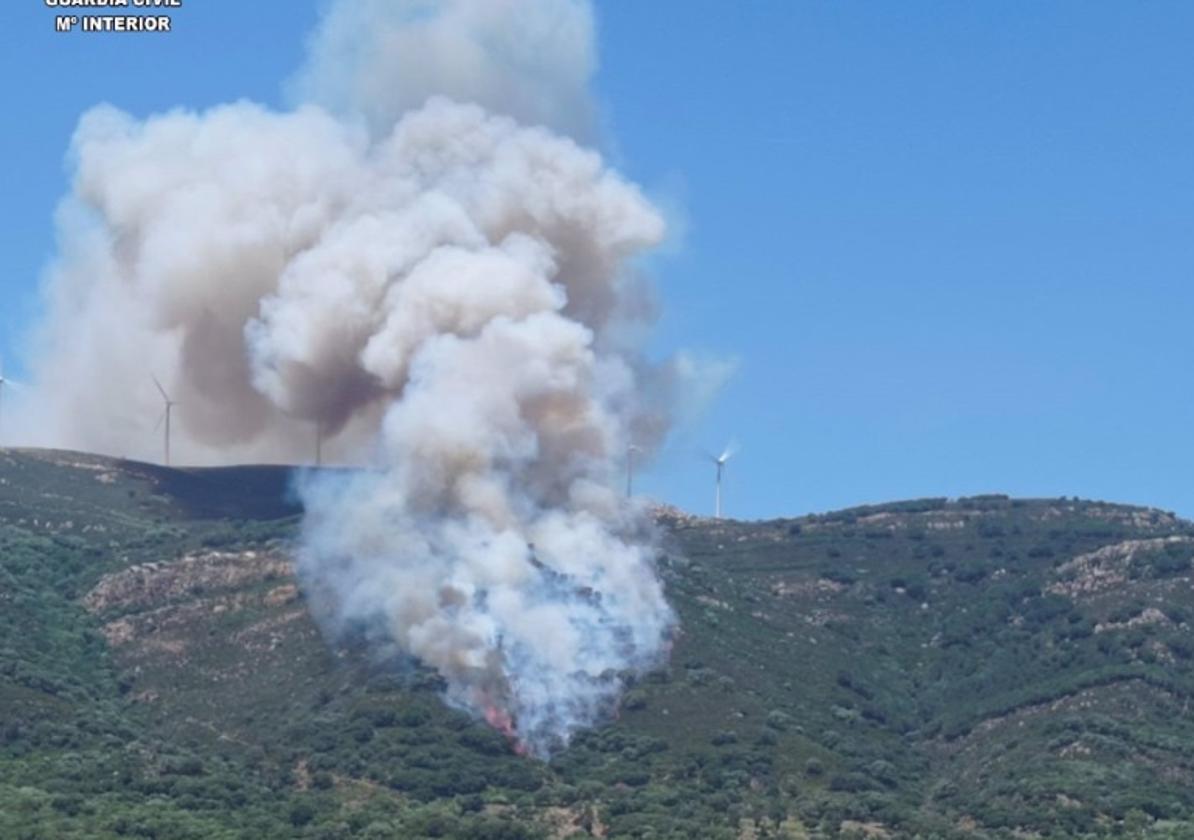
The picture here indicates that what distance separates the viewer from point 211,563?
161125 millimetres

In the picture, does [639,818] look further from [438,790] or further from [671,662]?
[671,662]

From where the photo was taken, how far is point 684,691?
143125 mm

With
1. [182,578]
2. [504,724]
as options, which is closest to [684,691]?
[504,724]

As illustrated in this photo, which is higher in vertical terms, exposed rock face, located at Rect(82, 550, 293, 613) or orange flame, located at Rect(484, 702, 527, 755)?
exposed rock face, located at Rect(82, 550, 293, 613)

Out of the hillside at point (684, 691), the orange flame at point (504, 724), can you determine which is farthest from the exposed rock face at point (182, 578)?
the orange flame at point (504, 724)

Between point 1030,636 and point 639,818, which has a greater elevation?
point 1030,636

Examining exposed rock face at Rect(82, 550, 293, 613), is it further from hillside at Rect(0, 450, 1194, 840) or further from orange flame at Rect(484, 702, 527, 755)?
orange flame at Rect(484, 702, 527, 755)

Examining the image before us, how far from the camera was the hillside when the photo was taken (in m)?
125

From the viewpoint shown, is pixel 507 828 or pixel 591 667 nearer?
pixel 507 828

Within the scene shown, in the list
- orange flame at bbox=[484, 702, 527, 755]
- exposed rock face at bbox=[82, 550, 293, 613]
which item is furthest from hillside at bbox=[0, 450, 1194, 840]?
orange flame at bbox=[484, 702, 527, 755]

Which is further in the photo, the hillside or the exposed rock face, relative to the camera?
the exposed rock face

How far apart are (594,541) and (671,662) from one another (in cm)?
745

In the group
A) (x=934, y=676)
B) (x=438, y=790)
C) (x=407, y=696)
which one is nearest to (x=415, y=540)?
(x=407, y=696)

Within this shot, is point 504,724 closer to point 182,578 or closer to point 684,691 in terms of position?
point 684,691
